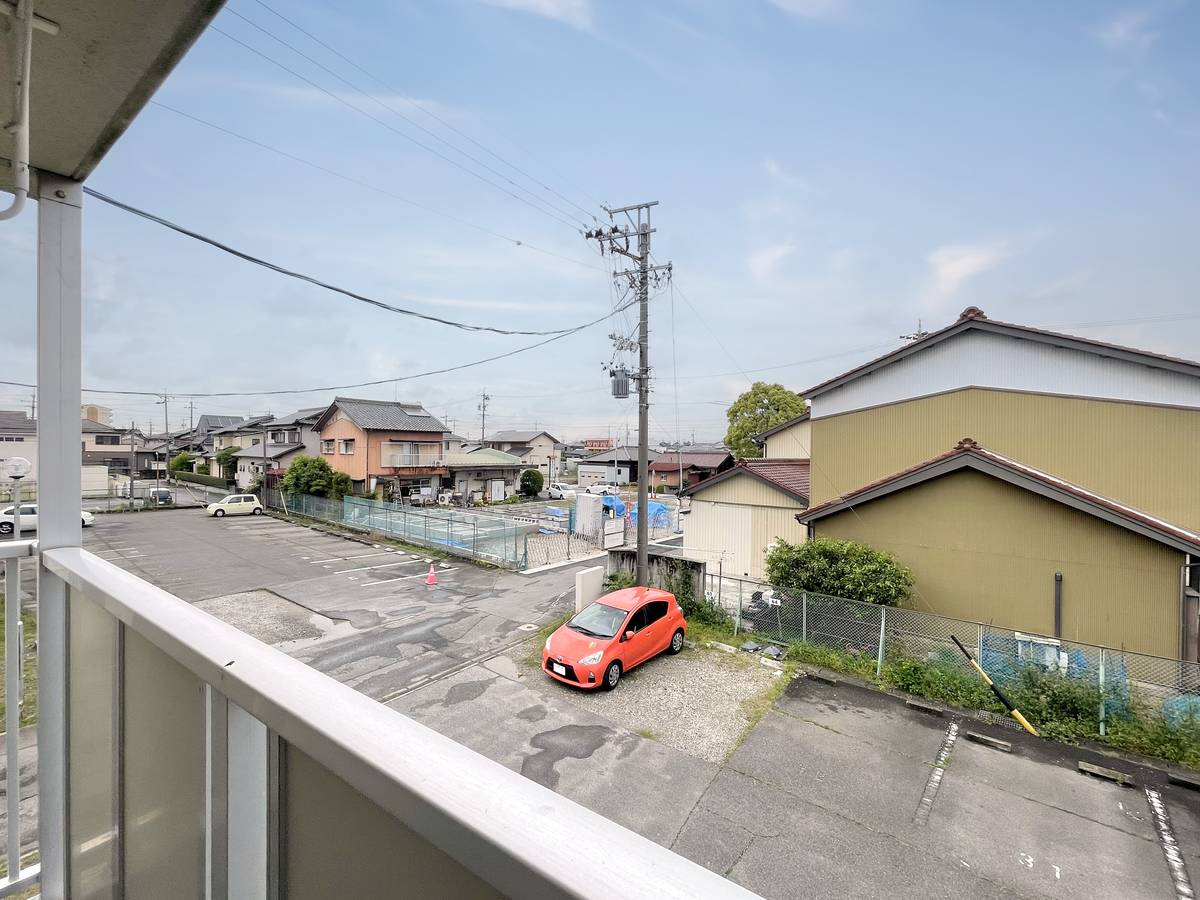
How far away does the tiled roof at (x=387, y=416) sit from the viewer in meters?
24.0

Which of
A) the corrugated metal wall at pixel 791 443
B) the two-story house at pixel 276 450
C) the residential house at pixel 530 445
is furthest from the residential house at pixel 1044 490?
the residential house at pixel 530 445

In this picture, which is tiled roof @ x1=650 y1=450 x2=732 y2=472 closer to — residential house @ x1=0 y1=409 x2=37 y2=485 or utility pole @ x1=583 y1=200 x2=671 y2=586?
utility pole @ x1=583 y1=200 x2=671 y2=586

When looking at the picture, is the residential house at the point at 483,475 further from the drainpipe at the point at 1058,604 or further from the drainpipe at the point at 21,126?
the drainpipe at the point at 21,126

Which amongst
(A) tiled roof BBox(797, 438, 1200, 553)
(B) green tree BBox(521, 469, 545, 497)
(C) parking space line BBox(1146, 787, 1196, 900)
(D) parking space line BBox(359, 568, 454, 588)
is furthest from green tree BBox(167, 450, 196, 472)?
(C) parking space line BBox(1146, 787, 1196, 900)

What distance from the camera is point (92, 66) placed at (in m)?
1.22

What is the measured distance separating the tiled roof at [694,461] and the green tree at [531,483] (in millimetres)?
7530

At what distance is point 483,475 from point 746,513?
19054 mm

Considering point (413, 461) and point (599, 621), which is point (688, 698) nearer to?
point (599, 621)

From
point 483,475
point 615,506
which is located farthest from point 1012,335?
point 483,475

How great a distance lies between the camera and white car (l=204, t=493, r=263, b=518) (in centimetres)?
2080

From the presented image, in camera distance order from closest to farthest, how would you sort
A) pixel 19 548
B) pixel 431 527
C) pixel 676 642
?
1. pixel 19 548
2. pixel 676 642
3. pixel 431 527

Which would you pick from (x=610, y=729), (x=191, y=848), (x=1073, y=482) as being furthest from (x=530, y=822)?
(x=1073, y=482)

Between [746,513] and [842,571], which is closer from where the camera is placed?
[842,571]

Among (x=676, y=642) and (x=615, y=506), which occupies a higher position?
(x=615, y=506)
